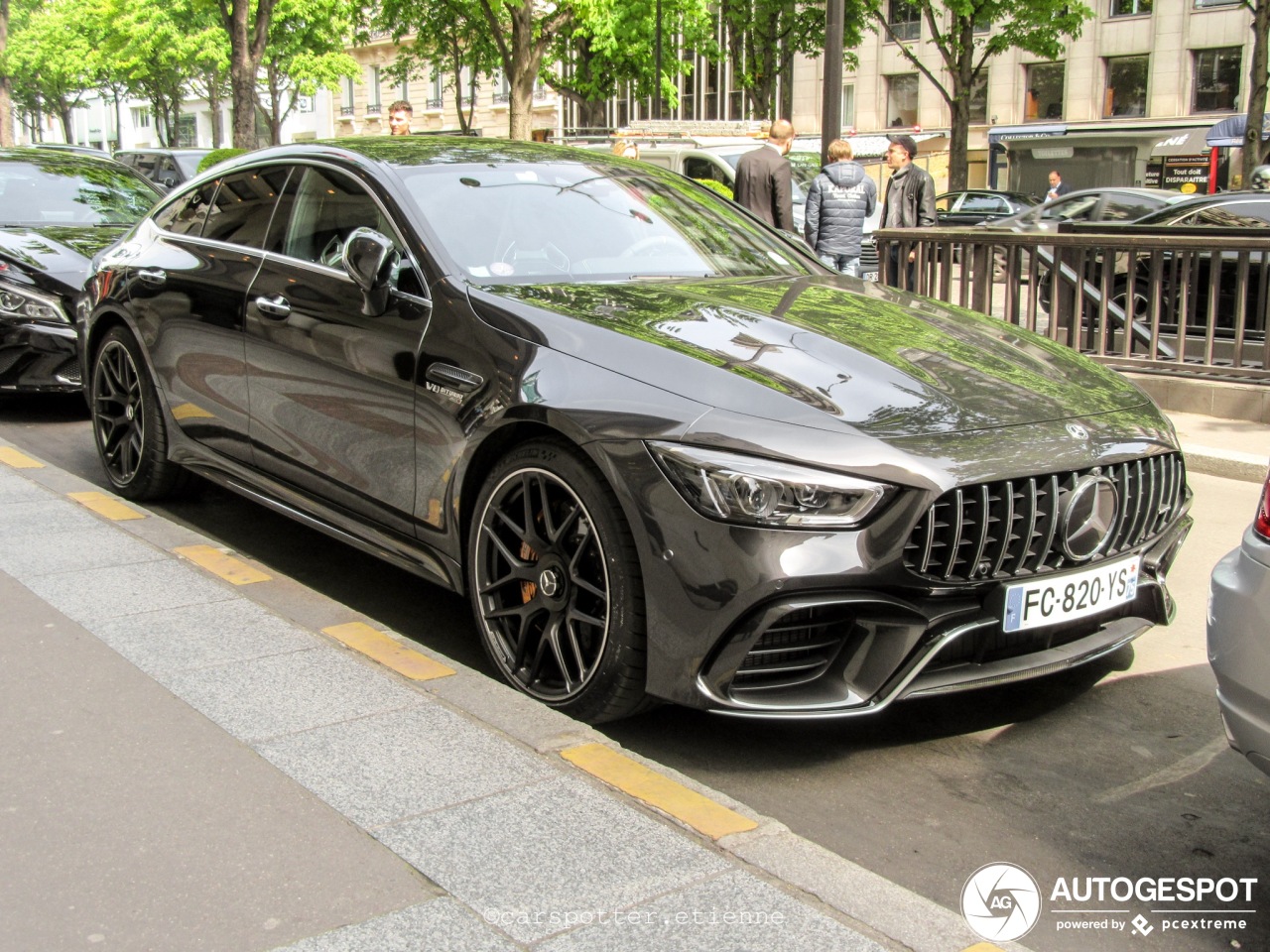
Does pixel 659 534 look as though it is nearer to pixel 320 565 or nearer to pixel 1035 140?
pixel 320 565

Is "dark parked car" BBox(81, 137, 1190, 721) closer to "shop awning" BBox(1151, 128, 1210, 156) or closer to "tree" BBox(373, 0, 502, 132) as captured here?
"tree" BBox(373, 0, 502, 132)

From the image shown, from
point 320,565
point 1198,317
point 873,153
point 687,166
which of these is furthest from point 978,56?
point 320,565

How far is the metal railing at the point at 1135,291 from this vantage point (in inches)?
340

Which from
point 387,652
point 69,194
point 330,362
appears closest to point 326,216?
point 330,362

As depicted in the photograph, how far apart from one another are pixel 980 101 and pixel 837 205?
3852cm

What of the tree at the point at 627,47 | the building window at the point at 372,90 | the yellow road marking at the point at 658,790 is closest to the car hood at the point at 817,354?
the yellow road marking at the point at 658,790

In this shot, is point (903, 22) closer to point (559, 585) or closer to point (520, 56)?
point (520, 56)

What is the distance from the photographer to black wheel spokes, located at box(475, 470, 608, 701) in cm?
371

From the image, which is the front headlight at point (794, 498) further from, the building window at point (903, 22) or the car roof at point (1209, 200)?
the building window at point (903, 22)

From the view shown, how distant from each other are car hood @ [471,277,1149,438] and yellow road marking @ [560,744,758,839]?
2.91ft

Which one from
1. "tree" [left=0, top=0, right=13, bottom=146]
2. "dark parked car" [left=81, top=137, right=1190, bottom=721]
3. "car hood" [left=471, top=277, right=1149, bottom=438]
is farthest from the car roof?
"tree" [left=0, top=0, right=13, bottom=146]

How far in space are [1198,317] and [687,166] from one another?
462 inches

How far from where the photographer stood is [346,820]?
2945 mm

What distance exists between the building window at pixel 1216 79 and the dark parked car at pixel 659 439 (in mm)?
40927
